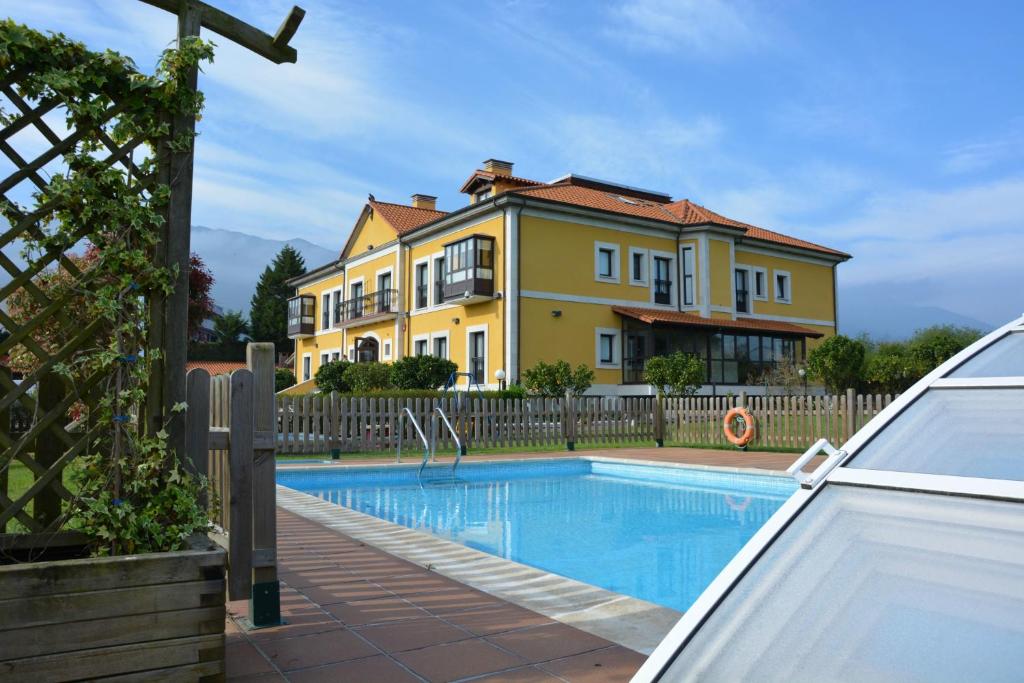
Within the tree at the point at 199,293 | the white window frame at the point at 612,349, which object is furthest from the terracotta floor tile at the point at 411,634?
the white window frame at the point at 612,349

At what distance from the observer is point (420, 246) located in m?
29.3

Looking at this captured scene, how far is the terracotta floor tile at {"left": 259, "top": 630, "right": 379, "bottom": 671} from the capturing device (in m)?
2.96

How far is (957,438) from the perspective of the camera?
1.53 metres

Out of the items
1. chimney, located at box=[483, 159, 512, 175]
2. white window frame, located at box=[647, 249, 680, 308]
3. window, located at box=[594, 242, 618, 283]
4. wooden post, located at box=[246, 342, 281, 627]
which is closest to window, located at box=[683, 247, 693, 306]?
white window frame, located at box=[647, 249, 680, 308]

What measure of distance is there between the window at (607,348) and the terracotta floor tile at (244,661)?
2292 cm

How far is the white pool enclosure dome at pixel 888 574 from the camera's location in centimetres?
118

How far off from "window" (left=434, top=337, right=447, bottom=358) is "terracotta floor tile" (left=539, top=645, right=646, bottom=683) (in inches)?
963

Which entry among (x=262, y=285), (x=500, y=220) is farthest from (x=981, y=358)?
(x=262, y=285)

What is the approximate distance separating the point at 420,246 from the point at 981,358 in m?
28.2

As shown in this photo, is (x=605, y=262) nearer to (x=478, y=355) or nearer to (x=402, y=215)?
(x=478, y=355)

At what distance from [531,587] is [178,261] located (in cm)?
266

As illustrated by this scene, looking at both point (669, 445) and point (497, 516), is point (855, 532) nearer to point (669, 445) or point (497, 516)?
point (497, 516)

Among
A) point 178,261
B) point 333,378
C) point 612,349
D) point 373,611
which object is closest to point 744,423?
point 612,349

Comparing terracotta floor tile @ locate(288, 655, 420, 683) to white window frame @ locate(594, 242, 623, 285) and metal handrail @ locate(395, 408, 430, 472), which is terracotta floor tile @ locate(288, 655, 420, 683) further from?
white window frame @ locate(594, 242, 623, 285)
